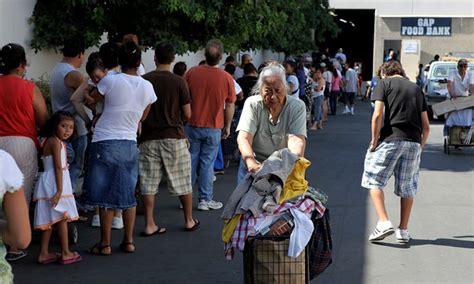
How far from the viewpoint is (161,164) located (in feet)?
27.9

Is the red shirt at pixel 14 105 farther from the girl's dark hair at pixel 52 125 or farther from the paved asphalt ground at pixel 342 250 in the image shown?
the paved asphalt ground at pixel 342 250

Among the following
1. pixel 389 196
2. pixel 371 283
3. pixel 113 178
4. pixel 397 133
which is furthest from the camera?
pixel 389 196

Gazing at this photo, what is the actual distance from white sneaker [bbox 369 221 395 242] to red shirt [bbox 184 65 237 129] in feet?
7.86

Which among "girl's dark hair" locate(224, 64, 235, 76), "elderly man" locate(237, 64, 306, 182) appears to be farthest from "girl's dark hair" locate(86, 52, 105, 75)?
"girl's dark hair" locate(224, 64, 235, 76)

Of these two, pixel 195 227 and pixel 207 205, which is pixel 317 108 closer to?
pixel 207 205

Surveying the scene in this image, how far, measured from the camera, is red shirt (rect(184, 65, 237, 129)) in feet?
31.6

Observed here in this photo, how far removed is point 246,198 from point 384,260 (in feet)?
8.38

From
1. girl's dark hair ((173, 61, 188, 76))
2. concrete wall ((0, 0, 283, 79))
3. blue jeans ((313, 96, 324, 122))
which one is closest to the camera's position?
concrete wall ((0, 0, 283, 79))

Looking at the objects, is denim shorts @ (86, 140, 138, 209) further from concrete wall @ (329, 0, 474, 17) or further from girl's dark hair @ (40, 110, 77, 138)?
concrete wall @ (329, 0, 474, 17)

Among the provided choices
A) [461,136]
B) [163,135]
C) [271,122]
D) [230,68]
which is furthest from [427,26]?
[271,122]

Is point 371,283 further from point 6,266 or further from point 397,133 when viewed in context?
point 6,266

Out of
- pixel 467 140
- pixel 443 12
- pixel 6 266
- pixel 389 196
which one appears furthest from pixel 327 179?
pixel 443 12

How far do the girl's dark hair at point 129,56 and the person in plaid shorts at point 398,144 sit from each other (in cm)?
245

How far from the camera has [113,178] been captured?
7.43 meters
